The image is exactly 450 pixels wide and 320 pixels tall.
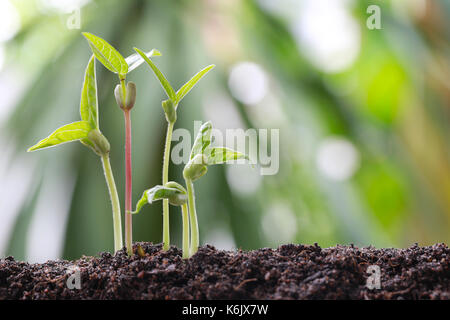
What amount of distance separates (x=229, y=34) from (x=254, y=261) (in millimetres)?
1152

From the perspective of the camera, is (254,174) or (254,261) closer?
(254,261)

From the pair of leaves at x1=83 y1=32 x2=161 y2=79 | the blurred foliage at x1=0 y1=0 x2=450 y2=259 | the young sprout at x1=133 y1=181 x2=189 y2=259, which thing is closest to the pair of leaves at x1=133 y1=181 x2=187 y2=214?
the young sprout at x1=133 y1=181 x2=189 y2=259

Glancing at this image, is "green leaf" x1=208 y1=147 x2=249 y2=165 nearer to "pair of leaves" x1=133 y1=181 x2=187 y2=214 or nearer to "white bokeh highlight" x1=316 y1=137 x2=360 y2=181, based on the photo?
"pair of leaves" x1=133 y1=181 x2=187 y2=214

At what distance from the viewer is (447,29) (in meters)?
1.32

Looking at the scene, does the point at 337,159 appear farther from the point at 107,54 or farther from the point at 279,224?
the point at 107,54

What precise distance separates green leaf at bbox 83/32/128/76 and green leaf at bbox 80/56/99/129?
0.02 m

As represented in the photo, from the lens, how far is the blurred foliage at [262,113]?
1.14 metres

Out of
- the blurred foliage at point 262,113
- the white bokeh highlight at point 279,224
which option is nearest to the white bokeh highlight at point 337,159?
the blurred foliage at point 262,113

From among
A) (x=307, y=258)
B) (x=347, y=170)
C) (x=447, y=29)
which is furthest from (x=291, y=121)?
(x=307, y=258)

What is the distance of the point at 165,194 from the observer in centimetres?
34

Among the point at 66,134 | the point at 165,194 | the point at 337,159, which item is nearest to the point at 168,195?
the point at 165,194

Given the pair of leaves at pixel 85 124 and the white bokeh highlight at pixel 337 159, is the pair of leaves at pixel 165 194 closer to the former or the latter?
the pair of leaves at pixel 85 124

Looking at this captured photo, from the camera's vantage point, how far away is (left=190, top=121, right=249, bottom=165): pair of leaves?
0.37 meters
